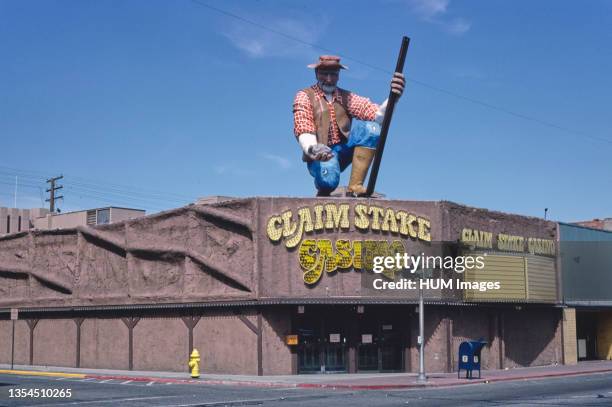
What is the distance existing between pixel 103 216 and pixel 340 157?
18530mm

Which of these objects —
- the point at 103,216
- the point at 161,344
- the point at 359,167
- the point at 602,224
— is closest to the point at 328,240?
the point at 359,167

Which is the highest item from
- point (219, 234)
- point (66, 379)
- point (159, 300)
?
point (219, 234)

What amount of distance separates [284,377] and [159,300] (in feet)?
28.2

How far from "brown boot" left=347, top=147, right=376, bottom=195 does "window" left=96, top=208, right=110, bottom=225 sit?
18.4 m

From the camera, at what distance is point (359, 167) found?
129 ft

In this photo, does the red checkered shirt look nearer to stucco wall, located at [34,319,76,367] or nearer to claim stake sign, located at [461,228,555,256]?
claim stake sign, located at [461,228,555,256]

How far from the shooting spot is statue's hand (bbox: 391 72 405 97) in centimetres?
3781

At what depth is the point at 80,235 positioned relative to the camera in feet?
151

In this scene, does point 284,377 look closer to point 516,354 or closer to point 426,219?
point 426,219

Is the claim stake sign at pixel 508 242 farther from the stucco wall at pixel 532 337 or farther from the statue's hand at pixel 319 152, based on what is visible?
the statue's hand at pixel 319 152

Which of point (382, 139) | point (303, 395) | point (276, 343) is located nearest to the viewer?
point (303, 395)

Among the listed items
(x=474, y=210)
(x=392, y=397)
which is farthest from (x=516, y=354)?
(x=392, y=397)

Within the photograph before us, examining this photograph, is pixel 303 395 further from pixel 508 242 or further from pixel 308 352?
pixel 508 242

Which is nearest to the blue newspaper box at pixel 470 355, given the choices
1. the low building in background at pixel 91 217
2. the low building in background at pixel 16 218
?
the low building in background at pixel 91 217
